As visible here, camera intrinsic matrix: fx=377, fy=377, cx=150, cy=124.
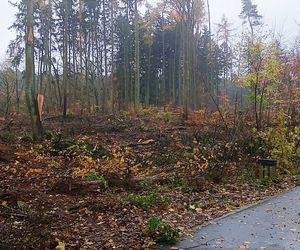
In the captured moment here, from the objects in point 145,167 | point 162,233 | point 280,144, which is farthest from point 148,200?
point 280,144

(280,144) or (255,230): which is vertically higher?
(280,144)

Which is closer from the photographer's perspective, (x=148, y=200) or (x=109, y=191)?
(x=148, y=200)

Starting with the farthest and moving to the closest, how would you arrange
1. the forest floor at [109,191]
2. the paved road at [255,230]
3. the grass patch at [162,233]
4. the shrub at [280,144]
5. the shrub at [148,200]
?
the shrub at [280,144], the shrub at [148,200], the forest floor at [109,191], the grass patch at [162,233], the paved road at [255,230]

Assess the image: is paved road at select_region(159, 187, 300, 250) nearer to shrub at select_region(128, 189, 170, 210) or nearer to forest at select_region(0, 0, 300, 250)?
forest at select_region(0, 0, 300, 250)

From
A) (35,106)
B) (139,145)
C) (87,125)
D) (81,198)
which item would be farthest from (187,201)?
(87,125)

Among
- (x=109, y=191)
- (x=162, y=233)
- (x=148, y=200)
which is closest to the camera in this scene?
(x=162, y=233)

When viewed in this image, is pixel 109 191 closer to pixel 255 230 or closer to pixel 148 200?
pixel 148 200

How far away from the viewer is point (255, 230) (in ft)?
20.2

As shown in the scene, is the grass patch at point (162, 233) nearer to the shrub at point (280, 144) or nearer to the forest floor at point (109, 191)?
the forest floor at point (109, 191)

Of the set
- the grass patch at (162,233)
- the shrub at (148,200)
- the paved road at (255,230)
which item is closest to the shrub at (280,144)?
the paved road at (255,230)

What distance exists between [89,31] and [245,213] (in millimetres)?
30370

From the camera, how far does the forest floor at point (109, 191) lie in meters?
5.79

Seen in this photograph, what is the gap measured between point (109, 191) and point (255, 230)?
12.1 feet

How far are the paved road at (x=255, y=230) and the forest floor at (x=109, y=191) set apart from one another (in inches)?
14.0
